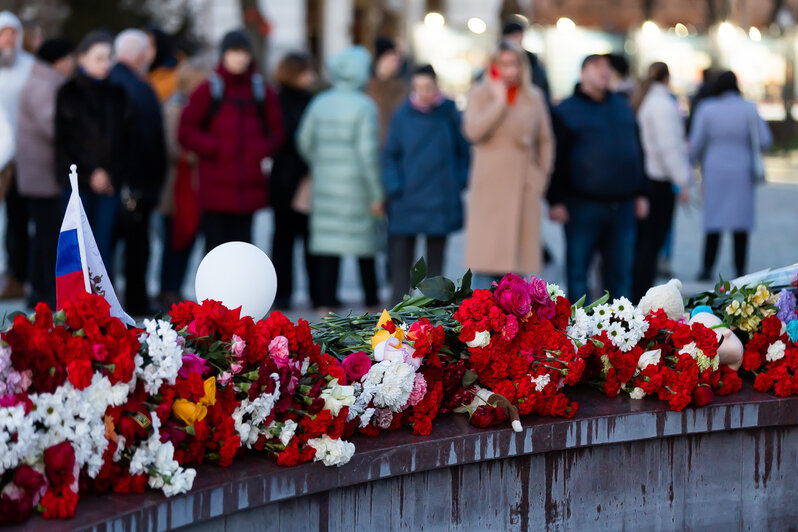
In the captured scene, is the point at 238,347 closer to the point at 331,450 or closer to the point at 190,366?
the point at 190,366

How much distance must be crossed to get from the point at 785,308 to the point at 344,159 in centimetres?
455

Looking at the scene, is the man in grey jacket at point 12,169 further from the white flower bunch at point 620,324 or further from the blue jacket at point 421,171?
the white flower bunch at point 620,324

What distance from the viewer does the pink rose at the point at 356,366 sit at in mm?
3204

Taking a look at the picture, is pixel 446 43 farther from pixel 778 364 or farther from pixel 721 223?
pixel 778 364

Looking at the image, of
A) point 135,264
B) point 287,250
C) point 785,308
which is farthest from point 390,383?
point 287,250

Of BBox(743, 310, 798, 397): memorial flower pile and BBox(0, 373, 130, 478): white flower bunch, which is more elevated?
BBox(0, 373, 130, 478): white flower bunch

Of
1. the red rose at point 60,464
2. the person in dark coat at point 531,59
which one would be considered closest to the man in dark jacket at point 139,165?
Result: the person in dark coat at point 531,59

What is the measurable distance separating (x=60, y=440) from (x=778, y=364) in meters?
2.04

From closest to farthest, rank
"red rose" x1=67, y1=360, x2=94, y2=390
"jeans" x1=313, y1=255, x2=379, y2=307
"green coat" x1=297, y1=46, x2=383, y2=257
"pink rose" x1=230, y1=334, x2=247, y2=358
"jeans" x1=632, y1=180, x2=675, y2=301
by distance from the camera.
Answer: "red rose" x1=67, y1=360, x2=94, y2=390 → "pink rose" x1=230, y1=334, x2=247, y2=358 → "green coat" x1=297, y1=46, x2=383, y2=257 → "jeans" x1=313, y1=255, x2=379, y2=307 → "jeans" x1=632, y1=180, x2=675, y2=301

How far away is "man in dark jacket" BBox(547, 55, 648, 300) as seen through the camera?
7.44 metres

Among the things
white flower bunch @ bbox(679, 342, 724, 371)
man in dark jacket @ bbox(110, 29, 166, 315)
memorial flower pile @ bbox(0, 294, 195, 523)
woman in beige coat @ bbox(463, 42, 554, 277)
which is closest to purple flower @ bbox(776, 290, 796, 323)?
white flower bunch @ bbox(679, 342, 724, 371)

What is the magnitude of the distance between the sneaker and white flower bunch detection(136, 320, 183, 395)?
259 inches

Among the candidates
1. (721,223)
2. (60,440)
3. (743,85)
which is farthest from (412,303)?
(743,85)

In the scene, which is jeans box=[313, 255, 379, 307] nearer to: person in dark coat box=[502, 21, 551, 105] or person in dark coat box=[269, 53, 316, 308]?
person in dark coat box=[269, 53, 316, 308]
